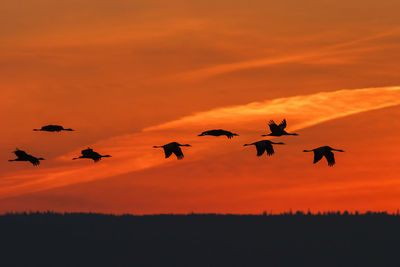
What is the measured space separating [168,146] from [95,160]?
6131 millimetres

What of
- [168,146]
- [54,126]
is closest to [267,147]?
[168,146]

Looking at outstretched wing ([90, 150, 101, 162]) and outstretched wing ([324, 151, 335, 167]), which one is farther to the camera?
outstretched wing ([90, 150, 101, 162])

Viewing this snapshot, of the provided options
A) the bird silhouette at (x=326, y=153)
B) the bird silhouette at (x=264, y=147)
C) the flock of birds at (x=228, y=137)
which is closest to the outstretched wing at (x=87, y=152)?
the flock of birds at (x=228, y=137)

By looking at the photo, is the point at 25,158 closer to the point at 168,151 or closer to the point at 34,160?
the point at 34,160

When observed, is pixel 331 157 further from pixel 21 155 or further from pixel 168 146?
pixel 21 155

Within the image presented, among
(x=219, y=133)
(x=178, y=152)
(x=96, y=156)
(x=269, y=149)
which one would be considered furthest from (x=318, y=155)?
(x=96, y=156)

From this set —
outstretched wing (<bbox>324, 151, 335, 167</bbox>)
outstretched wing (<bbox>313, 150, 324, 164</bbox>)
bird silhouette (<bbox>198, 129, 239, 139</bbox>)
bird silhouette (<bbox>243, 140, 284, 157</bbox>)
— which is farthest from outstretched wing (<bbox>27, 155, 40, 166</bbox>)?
outstretched wing (<bbox>324, 151, 335, 167</bbox>)

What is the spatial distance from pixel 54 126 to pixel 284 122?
16.6m

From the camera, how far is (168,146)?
8131cm

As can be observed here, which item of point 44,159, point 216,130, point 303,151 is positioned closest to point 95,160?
point 44,159

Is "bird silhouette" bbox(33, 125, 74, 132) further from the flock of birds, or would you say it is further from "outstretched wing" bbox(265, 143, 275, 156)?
"outstretched wing" bbox(265, 143, 275, 156)

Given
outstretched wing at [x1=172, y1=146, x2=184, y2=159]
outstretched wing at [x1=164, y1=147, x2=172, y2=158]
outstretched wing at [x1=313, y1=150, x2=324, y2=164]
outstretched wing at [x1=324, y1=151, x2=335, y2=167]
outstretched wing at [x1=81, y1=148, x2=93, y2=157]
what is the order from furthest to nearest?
outstretched wing at [x1=81, y1=148, x2=93, y2=157] < outstretched wing at [x1=324, y1=151, x2=335, y2=167] < outstretched wing at [x1=172, y1=146, x2=184, y2=159] < outstretched wing at [x1=313, y1=150, x2=324, y2=164] < outstretched wing at [x1=164, y1=147, x2=172, y2=158]

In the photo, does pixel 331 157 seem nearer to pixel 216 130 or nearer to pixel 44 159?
pixel 216 130

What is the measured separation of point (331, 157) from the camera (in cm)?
8106
